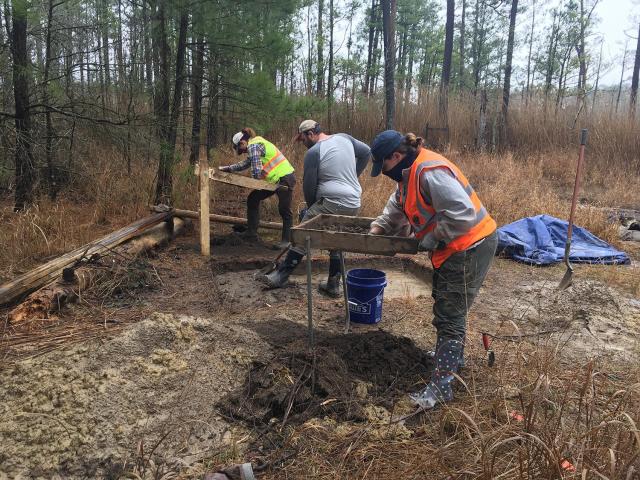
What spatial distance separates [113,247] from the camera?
18.2 feet

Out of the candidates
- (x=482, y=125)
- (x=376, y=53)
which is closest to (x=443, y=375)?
(x=482, y=125)

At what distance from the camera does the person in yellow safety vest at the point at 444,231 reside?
2.85 metres

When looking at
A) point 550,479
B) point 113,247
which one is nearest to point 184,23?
point 113,247

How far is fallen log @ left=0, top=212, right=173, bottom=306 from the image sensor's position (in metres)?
4.16

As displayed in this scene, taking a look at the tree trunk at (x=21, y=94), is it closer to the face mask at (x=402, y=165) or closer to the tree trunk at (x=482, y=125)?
the face mask at (x=402, y=165)

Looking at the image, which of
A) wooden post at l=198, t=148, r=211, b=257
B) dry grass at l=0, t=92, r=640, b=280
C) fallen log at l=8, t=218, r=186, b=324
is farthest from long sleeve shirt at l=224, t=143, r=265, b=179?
fallen log at l=8, t=218, r=186, b=324

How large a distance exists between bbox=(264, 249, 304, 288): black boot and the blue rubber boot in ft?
8.33

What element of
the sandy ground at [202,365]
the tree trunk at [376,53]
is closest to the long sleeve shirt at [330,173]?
the sandy ground at [202,365]

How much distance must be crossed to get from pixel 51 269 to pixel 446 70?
712 inches

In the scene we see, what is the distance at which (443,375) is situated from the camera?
3.08 m

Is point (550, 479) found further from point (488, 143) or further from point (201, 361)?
point (488, 143)

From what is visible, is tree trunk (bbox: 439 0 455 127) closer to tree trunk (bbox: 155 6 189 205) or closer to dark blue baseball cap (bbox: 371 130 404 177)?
tree trunk (bbox: 155 6 189 205)

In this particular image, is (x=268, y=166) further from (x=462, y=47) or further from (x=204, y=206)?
(x=462, y=47)

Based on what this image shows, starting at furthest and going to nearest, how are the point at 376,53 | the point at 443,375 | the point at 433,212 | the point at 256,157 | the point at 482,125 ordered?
the point at 376,53, the point at 482,125, the point at 256,157, the point at 443,375, the point at 433,212
